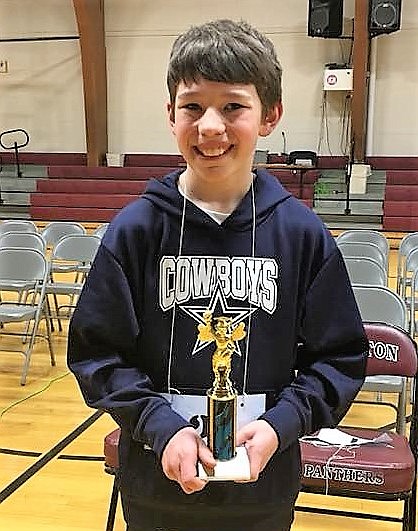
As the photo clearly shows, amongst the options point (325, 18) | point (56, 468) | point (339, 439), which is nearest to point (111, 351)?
point (339, 439)

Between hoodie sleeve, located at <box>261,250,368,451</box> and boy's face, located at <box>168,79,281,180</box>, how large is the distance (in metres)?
0.25

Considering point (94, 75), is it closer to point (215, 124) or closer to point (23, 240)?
point (23, 240)

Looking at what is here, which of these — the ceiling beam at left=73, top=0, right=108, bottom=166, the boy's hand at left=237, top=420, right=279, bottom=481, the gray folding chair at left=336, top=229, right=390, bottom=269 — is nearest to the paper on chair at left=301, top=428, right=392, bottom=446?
the boy's hand at left=237, top=420, right=279, bottom=481

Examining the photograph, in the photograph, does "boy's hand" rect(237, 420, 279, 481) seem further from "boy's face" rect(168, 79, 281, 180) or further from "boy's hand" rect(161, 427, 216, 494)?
"boy's face" rect(168, 79, 281, 180)

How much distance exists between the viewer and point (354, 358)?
1.20 metres

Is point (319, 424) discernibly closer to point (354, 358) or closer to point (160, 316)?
point (354, 358)

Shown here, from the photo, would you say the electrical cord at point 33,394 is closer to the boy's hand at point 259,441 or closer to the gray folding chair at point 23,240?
the gray folding chair at point 23,240

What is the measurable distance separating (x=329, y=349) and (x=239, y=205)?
11.4 inches

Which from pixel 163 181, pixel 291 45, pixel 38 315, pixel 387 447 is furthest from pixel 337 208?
pixel 163 181

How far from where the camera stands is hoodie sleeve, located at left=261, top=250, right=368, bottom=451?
1.19m

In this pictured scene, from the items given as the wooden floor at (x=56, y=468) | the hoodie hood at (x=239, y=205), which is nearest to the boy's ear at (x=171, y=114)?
the hoodie hood at (x=239, y=205)

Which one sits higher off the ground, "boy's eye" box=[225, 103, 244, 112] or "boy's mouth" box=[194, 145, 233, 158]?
"boy's eye" box=[225, 103, 244, 112]

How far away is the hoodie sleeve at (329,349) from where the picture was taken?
119 centimetres

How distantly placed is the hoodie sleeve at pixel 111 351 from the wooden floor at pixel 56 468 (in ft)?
5.85
